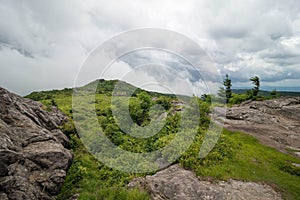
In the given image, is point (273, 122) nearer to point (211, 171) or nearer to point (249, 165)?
point (249, 165)

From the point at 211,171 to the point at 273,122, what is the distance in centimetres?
2401

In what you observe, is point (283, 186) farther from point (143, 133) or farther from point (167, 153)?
point (143, 133)

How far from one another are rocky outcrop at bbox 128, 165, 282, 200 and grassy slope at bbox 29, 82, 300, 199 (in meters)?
0.77

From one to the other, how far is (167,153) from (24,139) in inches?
438

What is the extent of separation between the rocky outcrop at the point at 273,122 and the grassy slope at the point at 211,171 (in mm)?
4710

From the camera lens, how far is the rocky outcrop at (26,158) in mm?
11336

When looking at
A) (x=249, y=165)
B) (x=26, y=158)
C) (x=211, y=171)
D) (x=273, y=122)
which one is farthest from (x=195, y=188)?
(x=273, y=122)

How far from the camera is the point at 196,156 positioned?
16969 millimetres

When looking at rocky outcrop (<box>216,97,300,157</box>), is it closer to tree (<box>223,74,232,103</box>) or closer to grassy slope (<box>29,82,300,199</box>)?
grassy slope (<box>29,82,300,199</box>)

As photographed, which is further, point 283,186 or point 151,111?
point 151,111

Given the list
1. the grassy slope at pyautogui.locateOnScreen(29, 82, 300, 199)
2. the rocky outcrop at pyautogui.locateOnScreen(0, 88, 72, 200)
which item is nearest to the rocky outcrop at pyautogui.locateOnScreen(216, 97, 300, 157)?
the grassy slope at pyautogui.locateOnScreen(29, 82, 300, 199)

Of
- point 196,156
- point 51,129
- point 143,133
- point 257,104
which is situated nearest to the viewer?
point 196,156

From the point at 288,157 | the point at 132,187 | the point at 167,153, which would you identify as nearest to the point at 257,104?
the point at 288,157

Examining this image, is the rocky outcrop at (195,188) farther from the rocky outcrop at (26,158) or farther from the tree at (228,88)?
the tree at (228,88)
